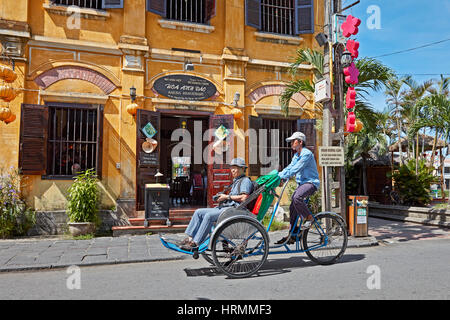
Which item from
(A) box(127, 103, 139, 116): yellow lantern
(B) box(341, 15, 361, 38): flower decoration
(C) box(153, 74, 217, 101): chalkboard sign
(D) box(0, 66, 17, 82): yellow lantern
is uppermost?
(B) box(341, 15, 361, 38): flower decoration

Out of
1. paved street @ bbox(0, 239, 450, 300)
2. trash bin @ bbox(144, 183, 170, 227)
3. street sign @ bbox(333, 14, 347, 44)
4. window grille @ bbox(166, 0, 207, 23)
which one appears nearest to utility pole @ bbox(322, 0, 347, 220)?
street sign @ bbox(333, 14, 347, 44)

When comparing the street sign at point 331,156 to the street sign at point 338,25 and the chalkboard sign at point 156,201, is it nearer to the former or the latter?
the street sign at point 338,25

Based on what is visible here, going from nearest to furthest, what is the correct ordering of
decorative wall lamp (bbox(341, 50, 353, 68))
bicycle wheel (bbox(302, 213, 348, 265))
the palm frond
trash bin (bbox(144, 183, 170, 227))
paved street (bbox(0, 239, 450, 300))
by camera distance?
paved street (bbox(0, 239, 450, 300)) < bicycle wheel (bbox(302, 213, 348, 265)) < decorative wall lamp (bbox(341, 50, 353, 68)) < trash bin (bbox(144, 183, 170, 227)) < the palm frond

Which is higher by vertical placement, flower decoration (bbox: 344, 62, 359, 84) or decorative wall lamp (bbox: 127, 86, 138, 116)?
flower decoration (bbox: 344, 62, 359, 84)

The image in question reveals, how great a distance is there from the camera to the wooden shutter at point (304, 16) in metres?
11.2

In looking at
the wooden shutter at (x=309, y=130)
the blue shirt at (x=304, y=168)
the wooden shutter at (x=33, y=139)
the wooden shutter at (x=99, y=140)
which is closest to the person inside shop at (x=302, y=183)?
the blue shirt at (x=304, y=168)

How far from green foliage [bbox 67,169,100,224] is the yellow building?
0.62m

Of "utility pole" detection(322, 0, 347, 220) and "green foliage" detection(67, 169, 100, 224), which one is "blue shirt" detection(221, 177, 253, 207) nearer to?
"utility pole" detection(322, 0, 347, 220)

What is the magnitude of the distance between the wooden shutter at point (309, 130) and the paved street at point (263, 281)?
5.16m

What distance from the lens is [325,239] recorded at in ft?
17.5

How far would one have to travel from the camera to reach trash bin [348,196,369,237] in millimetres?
7886

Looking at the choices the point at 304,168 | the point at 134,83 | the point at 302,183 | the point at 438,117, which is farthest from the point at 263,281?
the point at 438,117

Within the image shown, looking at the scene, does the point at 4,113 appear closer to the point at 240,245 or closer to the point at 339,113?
the point at 240,245
